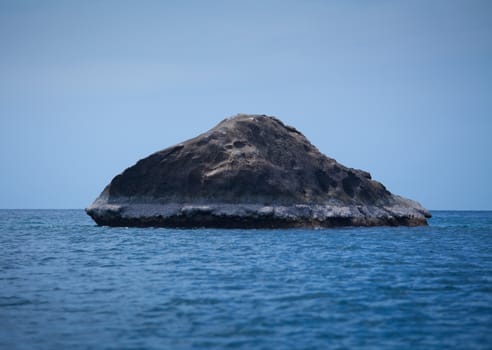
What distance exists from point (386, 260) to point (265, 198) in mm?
25599

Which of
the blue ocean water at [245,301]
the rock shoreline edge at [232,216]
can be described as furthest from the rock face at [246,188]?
the blue ocean water at [245,301]

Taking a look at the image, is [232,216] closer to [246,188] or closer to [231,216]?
[231,216]

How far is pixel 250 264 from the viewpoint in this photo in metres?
22.4

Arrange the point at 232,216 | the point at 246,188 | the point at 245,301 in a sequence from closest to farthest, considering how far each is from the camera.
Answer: the point at 245,301 < the point at 232,216 < the point at 246,188

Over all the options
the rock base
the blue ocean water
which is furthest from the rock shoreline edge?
the blue ocean water

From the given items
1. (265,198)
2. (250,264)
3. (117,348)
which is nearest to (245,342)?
(117,348)

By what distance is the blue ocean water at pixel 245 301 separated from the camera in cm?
1124

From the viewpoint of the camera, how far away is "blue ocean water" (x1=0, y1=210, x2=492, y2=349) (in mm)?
11242

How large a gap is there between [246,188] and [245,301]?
3500 cm

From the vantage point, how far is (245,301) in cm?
1472

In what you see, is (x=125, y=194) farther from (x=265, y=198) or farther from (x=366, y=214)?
(x=366, y=214)

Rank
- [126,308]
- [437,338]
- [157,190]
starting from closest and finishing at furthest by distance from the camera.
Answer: [437,338] → [126,308] → [157,190]

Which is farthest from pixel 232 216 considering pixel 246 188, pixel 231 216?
pixel 246 188

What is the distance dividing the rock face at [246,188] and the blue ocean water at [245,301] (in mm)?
22300
